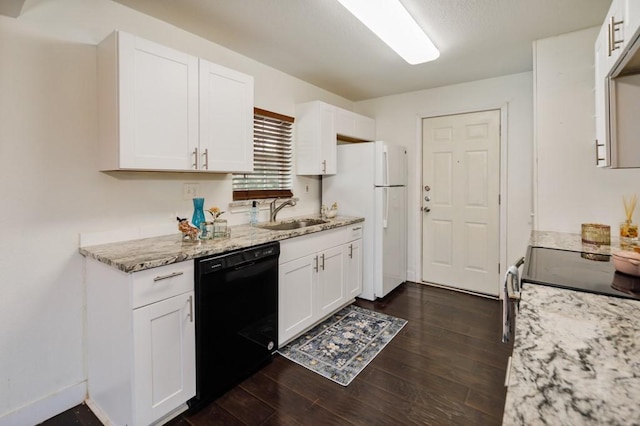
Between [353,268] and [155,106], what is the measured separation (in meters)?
2.20

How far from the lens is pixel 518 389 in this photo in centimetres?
62

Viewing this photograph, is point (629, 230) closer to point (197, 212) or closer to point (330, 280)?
point (330, 280)

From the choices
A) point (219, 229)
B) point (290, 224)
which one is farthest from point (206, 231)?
point (290, 224)

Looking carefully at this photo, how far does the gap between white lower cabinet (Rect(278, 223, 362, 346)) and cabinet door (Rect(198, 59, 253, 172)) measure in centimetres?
70

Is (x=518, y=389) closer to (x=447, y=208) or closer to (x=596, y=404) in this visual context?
(x=596, y=404)

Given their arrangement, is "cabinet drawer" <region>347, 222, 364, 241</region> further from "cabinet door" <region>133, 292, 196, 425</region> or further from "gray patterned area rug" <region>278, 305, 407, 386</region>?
"cabinet door" <region>133, 292, 196, 425</region>

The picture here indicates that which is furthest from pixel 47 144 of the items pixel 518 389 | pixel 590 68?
pixel 590 68

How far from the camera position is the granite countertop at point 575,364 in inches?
21.8

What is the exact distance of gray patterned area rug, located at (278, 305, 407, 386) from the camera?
7.13 feet

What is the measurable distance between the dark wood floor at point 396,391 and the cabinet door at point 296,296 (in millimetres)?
236

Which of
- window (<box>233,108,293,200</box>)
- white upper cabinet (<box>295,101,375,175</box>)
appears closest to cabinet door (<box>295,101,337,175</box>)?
white upper cabinet (<box>295,101,375,175</box>)

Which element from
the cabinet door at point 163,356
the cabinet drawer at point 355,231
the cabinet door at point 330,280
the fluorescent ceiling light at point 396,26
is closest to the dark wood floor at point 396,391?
the cabinet door at point 163,356

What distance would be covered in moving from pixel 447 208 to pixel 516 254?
843 mm

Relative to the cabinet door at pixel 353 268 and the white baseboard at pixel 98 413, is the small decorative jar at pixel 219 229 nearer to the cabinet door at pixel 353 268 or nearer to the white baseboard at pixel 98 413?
the white baseboard at pixel 98 413
